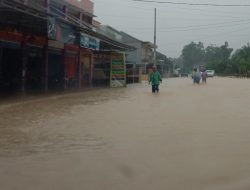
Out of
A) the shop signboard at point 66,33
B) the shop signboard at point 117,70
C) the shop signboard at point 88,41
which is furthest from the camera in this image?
the shop signboard at point 117,70

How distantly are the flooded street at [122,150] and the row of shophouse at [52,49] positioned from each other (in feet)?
14.8

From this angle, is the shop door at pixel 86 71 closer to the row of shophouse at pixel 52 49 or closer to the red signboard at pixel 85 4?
the row of shophouse at pixel 52 49

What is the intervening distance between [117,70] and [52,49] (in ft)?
26.2

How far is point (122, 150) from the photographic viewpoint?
916 centimetres

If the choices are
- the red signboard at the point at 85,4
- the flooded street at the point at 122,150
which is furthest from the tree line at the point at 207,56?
the flooded street at the point at 122,150

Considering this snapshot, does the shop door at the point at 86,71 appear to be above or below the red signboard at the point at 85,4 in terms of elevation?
below

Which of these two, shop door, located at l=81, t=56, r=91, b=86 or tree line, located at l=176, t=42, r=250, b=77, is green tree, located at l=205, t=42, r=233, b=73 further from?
shop door, located at l=81, t=56, r=91, b=86

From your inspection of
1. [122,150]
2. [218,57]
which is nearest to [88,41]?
[122,150]

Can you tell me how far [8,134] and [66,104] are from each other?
762 centimetres

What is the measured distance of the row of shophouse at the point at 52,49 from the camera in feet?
61.4

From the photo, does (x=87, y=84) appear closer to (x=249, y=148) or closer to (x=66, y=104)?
(x=66, y=104)

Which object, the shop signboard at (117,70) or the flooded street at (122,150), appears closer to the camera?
the flooded street at (122,150)

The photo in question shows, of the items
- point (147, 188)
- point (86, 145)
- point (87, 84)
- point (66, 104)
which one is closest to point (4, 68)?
point (66, 104)

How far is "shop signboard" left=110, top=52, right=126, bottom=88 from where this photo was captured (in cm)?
3397
